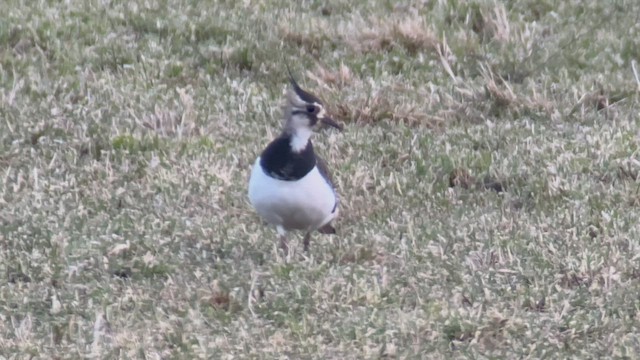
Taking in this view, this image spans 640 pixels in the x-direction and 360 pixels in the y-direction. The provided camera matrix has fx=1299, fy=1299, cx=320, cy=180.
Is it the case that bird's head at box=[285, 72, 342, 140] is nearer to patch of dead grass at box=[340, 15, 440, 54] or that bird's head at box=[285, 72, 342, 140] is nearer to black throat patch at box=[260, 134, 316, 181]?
black throat patch at box=[260, 134, 316, 181]

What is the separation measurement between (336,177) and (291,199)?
161cm

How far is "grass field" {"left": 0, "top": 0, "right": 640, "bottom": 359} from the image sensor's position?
553 cm

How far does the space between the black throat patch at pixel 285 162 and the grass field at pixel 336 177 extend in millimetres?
421

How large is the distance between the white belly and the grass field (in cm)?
20

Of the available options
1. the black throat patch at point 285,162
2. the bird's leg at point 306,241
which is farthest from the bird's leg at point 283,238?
the black throat patch at point 285,162

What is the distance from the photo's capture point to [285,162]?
6.29 metres

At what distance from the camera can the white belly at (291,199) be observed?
20.5 ft

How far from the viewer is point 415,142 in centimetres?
838

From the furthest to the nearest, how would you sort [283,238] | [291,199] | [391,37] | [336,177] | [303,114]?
[391,37] < [336,177] < [283,238] < [303,114] < [291,199]

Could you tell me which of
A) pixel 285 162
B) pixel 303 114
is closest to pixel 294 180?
pixel 285 162

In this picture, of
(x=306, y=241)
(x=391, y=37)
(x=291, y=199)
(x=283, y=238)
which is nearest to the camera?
(x=291, y=199)

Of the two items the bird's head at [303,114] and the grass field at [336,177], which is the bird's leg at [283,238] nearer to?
the grass field at [336,177]

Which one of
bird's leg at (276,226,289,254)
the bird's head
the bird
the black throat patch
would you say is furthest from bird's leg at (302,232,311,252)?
the bird's head

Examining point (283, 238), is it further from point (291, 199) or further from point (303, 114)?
point (303, 114)
